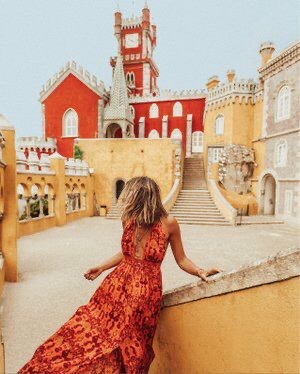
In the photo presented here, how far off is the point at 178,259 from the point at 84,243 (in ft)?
26.9

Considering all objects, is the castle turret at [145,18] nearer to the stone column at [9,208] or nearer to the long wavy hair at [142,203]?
the stone column at [9,208]

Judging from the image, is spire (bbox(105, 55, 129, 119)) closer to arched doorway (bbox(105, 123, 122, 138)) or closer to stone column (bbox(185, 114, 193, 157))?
arched doorway (bbox(105, 123, 122, 138))

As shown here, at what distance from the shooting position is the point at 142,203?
2324 mm

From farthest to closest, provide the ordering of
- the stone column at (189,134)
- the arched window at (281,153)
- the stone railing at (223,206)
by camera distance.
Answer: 1. the stone column at (189,134)
2. the arched window at (281,153)
3. the stone railing at (223,206)

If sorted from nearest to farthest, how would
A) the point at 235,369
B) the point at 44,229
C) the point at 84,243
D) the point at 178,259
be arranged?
the point at 235,369 < the point at 178,259 < the point at 84,243 < the point at 44,229

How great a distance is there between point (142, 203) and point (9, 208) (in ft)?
16.4

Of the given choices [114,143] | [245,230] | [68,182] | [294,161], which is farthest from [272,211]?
[68,182]

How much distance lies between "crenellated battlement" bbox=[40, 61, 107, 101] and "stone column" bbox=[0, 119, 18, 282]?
66.8ft

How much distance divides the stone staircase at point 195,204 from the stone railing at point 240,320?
12378 millimetres

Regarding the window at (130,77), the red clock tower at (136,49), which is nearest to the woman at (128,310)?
the red clock tower at (136,49)

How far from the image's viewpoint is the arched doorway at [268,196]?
1950cm

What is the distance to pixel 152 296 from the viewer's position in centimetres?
231

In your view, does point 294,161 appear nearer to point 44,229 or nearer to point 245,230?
point 245,230

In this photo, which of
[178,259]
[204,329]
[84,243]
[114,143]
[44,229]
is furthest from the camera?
[114,143]
